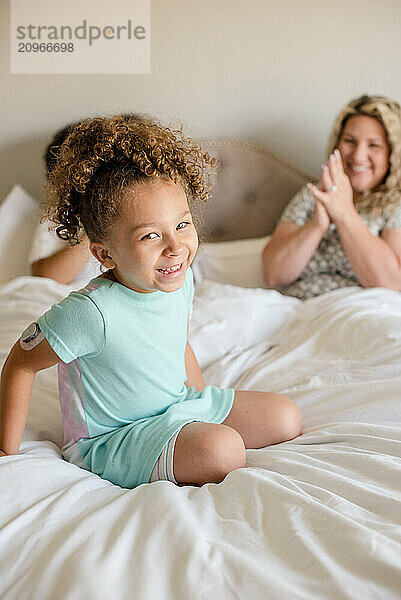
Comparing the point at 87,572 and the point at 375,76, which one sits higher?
the point at 375,76

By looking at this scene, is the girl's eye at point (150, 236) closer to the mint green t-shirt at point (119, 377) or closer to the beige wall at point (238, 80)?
the mint green t-shirt at point (119, 377)

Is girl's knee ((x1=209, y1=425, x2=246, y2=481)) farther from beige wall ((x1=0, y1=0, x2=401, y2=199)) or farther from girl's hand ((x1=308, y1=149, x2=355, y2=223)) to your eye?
beige wall ((x1=0, y1=0, x2=401, y2=199))

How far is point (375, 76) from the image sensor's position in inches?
92.2

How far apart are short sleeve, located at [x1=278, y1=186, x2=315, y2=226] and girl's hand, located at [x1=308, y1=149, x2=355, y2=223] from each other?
14 centimetres

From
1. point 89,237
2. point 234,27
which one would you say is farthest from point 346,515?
point 234,27

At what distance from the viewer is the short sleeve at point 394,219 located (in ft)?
6.17

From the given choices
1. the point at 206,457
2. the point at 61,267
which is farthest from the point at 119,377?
the point at 61,267

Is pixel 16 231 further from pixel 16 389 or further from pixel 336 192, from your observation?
pixel 16 389

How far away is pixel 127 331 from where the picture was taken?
1.07 m

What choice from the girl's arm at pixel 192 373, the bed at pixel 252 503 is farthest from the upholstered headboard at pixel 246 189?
the girl's arm at pixel 192 373

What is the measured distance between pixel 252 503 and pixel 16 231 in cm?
140

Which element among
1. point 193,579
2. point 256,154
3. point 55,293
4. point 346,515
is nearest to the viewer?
point 193,579

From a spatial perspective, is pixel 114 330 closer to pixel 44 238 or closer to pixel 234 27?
pixel 44 238

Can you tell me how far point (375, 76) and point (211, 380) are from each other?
1.45 m
